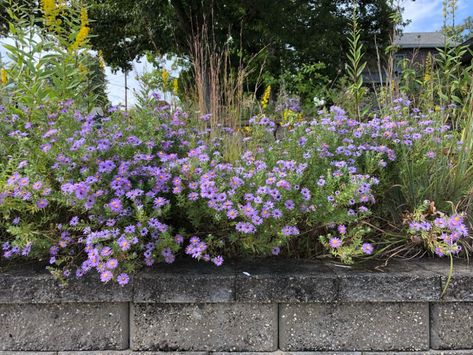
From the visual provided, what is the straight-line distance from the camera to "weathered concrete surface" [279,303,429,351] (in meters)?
1.49

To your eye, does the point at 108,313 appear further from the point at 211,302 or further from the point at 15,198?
the point at 15,198

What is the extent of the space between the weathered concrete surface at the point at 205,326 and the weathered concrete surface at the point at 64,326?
0.08 metres

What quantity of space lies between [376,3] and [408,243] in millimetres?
13380

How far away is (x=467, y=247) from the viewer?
70.6 inches

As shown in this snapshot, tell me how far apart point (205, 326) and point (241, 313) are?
0.14 meters

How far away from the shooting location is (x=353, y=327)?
4.89 ft

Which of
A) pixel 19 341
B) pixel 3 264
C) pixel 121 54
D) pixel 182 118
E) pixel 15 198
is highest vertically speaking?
pixel 121 54

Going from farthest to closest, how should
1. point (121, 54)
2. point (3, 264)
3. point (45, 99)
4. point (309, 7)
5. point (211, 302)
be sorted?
point (121, 54)
point (309, 7)
point (45, 99)
point (3, 264)
point (211, 302)

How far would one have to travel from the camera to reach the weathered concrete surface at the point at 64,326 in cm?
150

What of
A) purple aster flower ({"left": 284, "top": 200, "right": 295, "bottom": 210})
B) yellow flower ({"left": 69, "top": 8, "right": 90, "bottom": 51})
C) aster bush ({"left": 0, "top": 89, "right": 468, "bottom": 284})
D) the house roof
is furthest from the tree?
purple aster flower ({"left": 284, "top": 200, "right": 295, "bottom": 210})

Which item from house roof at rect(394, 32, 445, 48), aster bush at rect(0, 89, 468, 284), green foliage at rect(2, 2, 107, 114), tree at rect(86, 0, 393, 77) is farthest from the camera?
tree at rect(86, 0, 393, 77)

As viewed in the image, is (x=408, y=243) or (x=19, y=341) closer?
(x=19, y=341)

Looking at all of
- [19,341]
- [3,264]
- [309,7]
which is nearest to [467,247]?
[19,341]

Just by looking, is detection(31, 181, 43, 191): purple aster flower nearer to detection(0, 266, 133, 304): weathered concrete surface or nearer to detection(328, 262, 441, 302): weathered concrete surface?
detection(0, 266, 133, 304): weathered concrete surface
